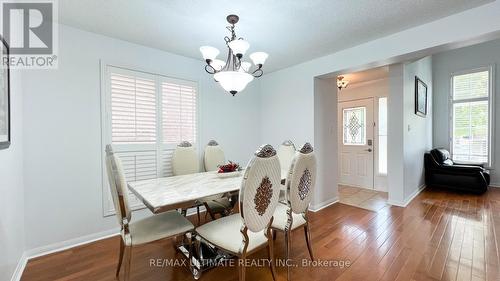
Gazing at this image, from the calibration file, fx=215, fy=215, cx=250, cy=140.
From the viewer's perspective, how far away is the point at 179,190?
191cm

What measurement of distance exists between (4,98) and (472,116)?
7536 millimetres

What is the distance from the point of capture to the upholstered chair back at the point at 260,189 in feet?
4.82

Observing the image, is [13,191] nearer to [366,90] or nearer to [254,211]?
[254,211]

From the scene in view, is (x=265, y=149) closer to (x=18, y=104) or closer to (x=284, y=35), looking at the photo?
(x=284, y=35)

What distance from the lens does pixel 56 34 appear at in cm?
225

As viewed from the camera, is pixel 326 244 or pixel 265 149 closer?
pixel 265 149

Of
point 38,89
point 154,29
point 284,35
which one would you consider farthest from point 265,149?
point 38,89

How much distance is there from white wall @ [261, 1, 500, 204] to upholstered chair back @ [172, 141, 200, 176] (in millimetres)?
1653

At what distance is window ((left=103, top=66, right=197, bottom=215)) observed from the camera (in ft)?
8.54

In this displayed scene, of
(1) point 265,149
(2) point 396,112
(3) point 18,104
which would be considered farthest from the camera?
(2) point 396,112

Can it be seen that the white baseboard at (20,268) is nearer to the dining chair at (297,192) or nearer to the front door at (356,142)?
the dining chair at (297,192)

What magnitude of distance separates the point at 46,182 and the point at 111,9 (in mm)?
1859

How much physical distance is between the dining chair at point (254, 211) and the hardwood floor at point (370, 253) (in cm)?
45

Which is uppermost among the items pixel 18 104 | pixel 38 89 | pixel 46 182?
pixel 38 89
